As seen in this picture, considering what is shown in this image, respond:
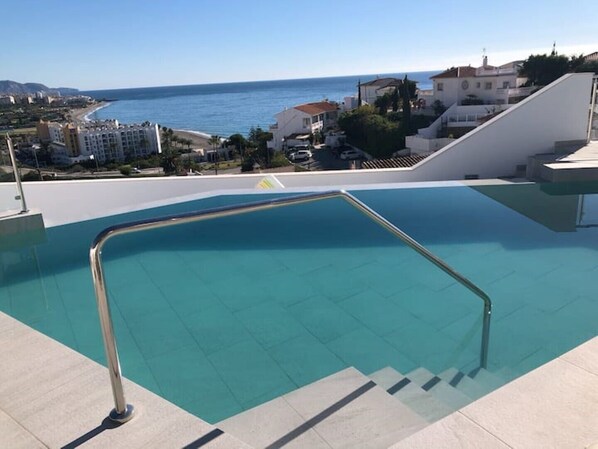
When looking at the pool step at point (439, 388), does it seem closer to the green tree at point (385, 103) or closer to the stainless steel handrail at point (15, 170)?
the stainless steel handrail at point (15, 170)

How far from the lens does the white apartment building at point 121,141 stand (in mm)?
53791

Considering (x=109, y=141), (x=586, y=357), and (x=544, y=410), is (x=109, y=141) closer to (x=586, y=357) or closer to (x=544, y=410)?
(x=586, y=357)

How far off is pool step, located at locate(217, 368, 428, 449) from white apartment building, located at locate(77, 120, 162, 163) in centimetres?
5649

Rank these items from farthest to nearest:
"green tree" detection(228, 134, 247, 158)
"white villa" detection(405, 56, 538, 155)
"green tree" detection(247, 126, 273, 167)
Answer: "green tree" detection(228, 134, 247, 158) → "green tree" detection(247, 126, 273, 167) → "white villa" detection(405, 56, 538, 155)

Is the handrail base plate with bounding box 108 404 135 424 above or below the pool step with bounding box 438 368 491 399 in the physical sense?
above

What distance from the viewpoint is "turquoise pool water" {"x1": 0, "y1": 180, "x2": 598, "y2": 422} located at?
9.96ft

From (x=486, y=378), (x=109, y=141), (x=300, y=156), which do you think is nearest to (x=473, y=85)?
(x=300, y=156)

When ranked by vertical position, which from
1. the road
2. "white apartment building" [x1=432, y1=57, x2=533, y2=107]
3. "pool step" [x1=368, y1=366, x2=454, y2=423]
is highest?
"white apartment building" [x1=432, y1=57, x2=533, y2=107]

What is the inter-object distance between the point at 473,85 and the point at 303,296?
45.8 m

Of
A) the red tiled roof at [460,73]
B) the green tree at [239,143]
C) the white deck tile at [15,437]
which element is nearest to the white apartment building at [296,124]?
the green tree at [239,143]

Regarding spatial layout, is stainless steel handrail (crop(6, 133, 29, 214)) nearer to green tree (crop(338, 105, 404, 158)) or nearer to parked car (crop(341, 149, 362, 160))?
green tree (crop(338, 105, 404, 158))

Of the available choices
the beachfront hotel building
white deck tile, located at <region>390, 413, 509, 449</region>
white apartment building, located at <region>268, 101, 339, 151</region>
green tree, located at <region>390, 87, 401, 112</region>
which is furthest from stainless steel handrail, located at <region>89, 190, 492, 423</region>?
the beachfront hotel building

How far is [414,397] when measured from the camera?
2.36 meters

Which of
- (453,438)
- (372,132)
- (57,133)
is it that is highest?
→ (453,438)
